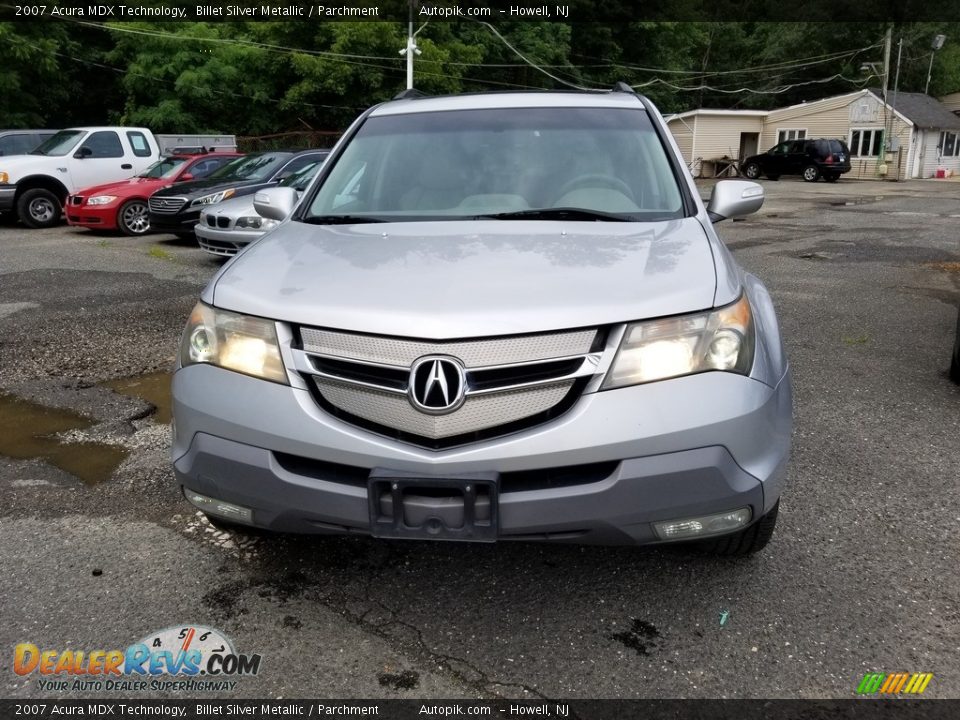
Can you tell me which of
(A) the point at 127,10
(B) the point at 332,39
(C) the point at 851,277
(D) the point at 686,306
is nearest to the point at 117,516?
(D) the point at 686,306

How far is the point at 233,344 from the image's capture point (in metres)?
2.47

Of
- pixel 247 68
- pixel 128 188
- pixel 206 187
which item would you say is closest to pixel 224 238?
pixel 206 187

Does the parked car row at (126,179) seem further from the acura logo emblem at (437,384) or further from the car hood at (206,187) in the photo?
the acura logo emblem at (437,384)

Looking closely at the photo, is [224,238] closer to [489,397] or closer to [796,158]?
[489,397]

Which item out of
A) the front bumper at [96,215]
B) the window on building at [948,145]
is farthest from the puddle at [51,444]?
the window on building at [948,145]

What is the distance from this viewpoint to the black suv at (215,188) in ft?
37.2

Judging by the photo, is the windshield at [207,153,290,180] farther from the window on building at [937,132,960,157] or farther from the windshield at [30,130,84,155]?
the window on building at [937,132,960,157]

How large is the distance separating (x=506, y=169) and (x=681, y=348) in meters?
1.52

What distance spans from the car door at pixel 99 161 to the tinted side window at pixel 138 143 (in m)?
0.22

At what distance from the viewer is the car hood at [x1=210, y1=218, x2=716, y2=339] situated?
2246 millimetres

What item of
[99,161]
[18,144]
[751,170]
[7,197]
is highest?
[18,144]

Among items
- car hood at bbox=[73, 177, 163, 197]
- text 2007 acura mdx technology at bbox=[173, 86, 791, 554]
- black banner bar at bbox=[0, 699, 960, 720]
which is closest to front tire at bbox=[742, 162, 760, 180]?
car hood at bbox=[73, 177, 163, 197]

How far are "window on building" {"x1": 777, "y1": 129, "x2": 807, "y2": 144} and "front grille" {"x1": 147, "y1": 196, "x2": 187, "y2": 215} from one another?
36.8m

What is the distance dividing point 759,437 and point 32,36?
3003cm
